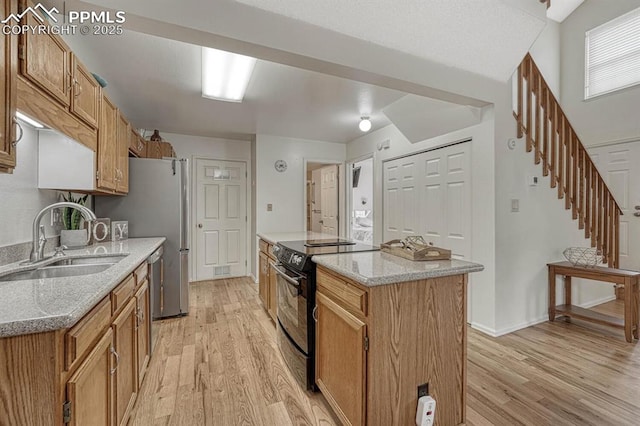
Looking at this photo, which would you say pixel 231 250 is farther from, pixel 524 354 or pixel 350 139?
pixel 524 354

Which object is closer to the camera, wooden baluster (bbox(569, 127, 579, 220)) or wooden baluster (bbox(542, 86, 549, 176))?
wooden baluster (bbox(542, 86, 549, 176))

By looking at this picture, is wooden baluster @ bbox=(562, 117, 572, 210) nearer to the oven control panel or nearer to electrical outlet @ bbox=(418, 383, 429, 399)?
electrical outlet @ bbox=(418, 383, 429, 399)

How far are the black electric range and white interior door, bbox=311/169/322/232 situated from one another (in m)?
4.07

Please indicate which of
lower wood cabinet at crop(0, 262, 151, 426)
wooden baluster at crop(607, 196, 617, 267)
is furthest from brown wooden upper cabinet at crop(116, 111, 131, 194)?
wooden baluster at crop(607, 196, 617, 267)

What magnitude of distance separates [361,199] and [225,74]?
3400 mm

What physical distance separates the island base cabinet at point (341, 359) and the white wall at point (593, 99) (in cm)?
457

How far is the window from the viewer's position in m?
3.64

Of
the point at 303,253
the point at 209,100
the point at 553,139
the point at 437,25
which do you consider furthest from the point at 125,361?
the point at 553,139

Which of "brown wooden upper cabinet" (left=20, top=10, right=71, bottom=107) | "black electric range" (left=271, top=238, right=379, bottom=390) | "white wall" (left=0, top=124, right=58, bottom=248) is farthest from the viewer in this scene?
"black electric range" (left=271, top=238, right=379, bottom=390)

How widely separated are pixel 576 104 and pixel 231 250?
569 cm

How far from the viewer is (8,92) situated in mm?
1088

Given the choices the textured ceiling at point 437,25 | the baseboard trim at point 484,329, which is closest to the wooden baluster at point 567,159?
the textured ceiling at point 437,25

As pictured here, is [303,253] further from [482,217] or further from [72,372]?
[482,217]

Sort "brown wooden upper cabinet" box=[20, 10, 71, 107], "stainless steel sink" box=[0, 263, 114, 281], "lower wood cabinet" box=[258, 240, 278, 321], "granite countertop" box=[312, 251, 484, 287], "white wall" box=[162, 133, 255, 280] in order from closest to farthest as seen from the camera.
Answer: "brown wooden upper cabinet" box=[20, 10, 71, 107] → "granite countertop" box=[312, 251, 484, 287] → "stainless steel sink" box=[0, 263, 114, 281] → "lower wood cabinet" box=[258, 240, 278, 321] → "white wall" box=[162, 133, 255, 280]
